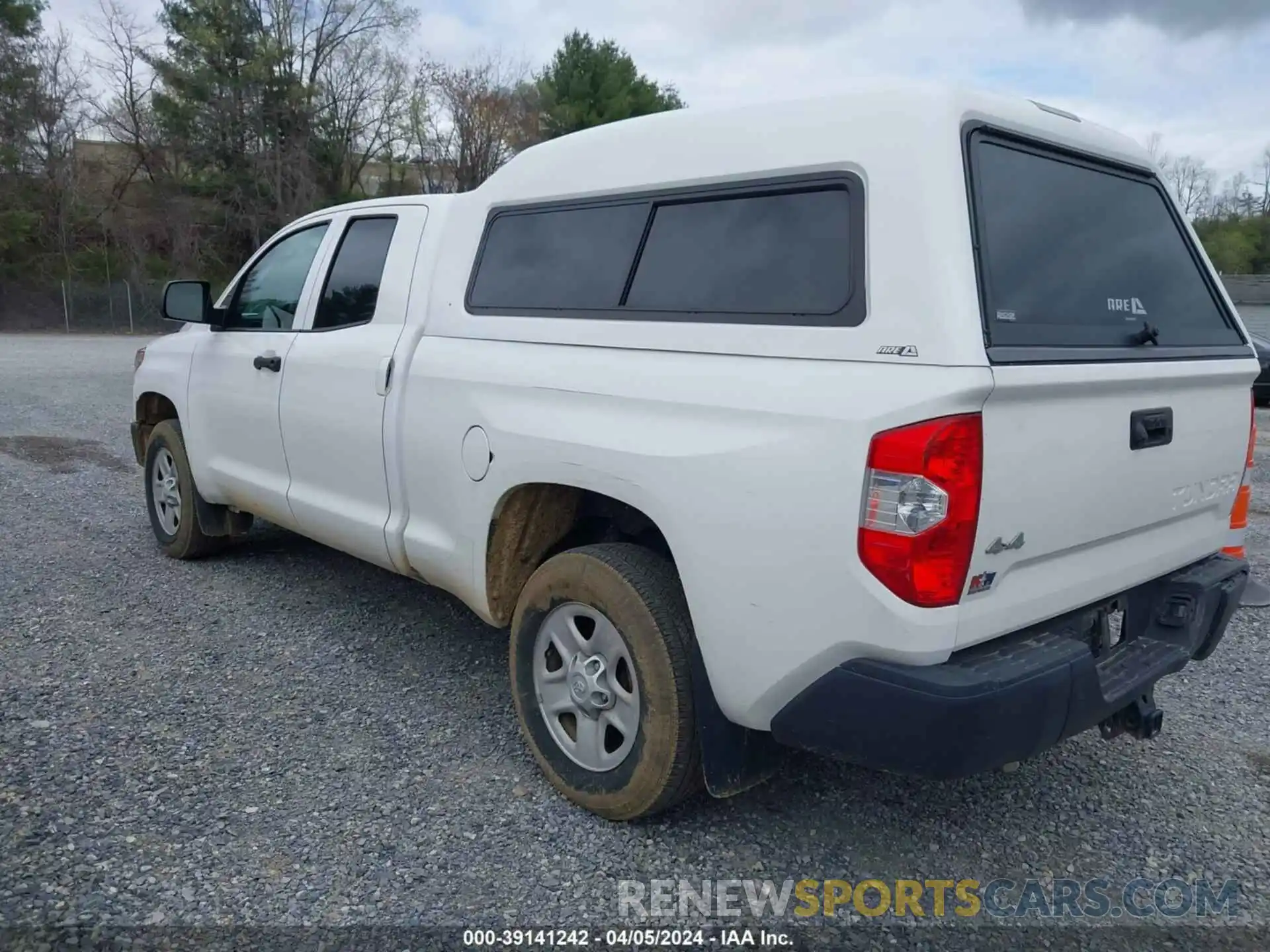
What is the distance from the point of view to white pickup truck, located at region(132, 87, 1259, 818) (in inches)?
92.8

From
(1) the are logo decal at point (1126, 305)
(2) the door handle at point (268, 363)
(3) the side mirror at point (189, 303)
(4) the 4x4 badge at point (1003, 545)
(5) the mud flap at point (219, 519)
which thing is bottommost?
(5) the mud flap at point (219, 519)

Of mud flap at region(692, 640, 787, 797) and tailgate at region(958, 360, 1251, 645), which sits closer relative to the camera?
tailgate at region(958, 360, 1251, 645)

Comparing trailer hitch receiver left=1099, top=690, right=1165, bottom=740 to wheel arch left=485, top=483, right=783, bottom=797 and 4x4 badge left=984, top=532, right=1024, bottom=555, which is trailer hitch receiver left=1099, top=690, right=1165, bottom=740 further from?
wheel arch left=485, top=483, right=783, bottom=797

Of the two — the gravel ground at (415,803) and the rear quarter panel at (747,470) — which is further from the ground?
the rear quarter panel at (747,470)

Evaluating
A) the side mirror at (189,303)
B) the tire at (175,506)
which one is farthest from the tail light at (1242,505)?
the tire at (175,506)

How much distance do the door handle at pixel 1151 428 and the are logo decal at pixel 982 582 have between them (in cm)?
61

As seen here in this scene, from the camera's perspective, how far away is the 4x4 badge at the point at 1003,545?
239cm

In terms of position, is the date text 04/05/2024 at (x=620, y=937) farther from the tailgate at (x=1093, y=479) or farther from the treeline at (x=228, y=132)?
the treeline at (x=228, y=132)

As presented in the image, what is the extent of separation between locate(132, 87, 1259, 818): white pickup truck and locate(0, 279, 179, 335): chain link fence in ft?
114

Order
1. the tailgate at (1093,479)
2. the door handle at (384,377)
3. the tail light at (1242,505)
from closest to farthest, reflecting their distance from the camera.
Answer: the tailgate at (1093,479), the tail light at (1242,505), the door handle at (384,377)

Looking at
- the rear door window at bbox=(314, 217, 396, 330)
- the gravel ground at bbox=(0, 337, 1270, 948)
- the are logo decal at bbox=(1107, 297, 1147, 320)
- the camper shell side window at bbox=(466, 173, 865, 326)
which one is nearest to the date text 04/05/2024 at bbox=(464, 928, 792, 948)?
the gravel ground at bbox=(0, 337, 1270, 948)

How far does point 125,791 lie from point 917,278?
9.23ft
